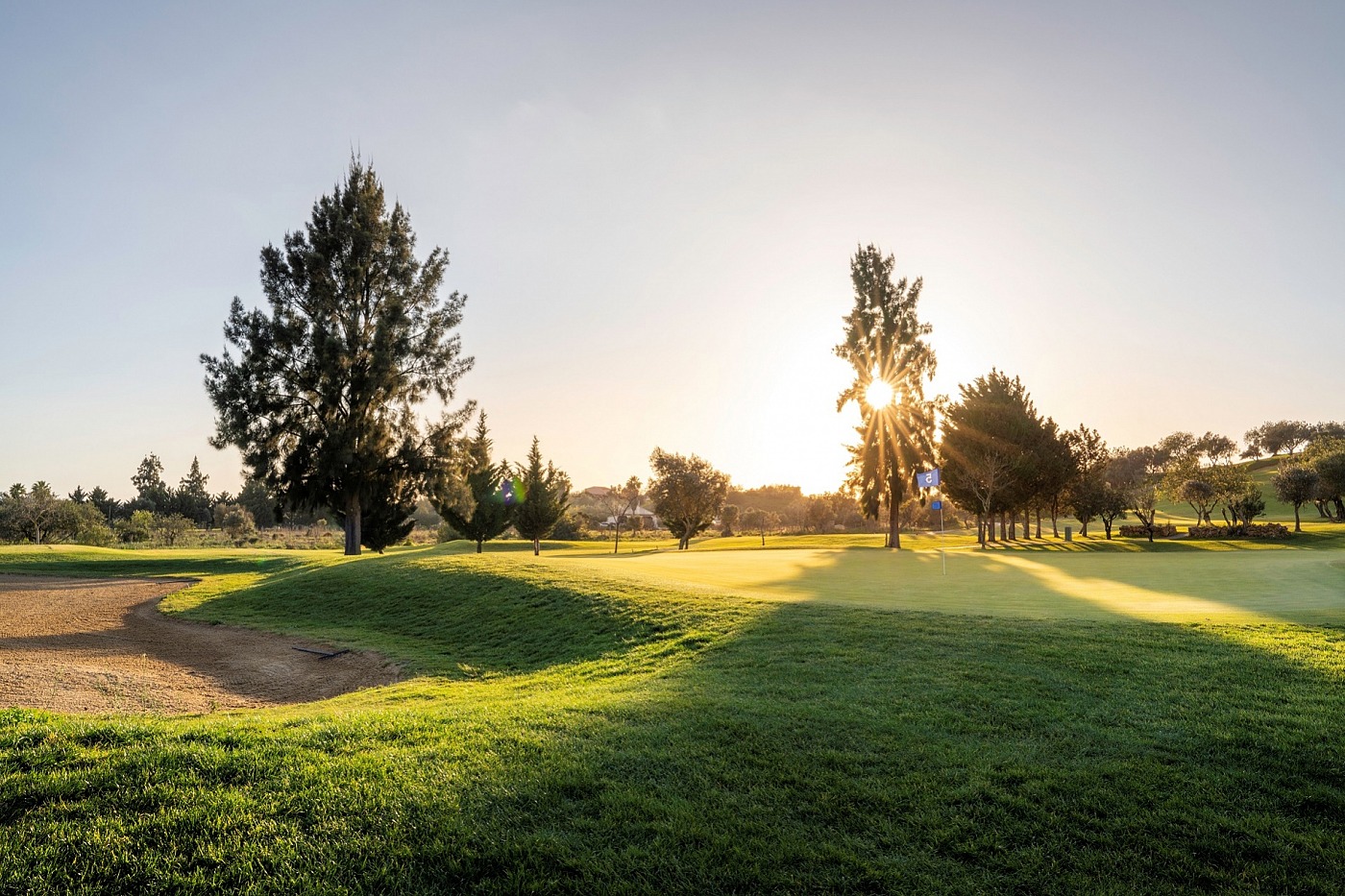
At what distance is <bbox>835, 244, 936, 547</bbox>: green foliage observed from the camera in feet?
161

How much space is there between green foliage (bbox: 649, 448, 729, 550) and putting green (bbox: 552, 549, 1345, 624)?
29.1 meters

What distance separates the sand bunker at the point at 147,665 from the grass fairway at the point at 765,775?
2718mm

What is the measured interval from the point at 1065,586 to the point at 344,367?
111 feet

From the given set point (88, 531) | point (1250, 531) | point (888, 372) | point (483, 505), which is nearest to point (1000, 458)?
point (888, 372)

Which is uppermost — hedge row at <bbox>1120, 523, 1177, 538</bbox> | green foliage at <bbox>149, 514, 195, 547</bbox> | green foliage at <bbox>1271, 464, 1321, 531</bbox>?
green foliage at <bbox>1271, 464, 1321, 531</bbox>

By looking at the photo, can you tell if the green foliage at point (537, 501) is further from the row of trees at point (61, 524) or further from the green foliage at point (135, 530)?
the green foliage at point (135, 530)

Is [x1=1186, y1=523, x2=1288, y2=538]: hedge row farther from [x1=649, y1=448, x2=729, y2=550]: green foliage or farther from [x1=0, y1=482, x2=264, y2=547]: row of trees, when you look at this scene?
[x1=0, y1=482, x2=264, y2=547]: row of trees

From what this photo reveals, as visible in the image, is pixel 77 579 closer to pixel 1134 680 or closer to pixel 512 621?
pixel 512 621

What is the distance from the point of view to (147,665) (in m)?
13.4

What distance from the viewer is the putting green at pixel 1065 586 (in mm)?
13422

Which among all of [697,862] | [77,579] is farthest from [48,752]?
[77,579]

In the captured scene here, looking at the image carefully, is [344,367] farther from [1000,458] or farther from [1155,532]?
[1155,532]

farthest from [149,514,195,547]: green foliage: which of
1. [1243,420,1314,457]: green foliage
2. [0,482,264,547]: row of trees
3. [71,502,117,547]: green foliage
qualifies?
[1243,420,1314,457]: green foliage

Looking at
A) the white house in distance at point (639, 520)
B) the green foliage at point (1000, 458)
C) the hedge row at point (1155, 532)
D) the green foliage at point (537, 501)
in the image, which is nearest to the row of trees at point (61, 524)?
the green foliage at point (537, 501)
